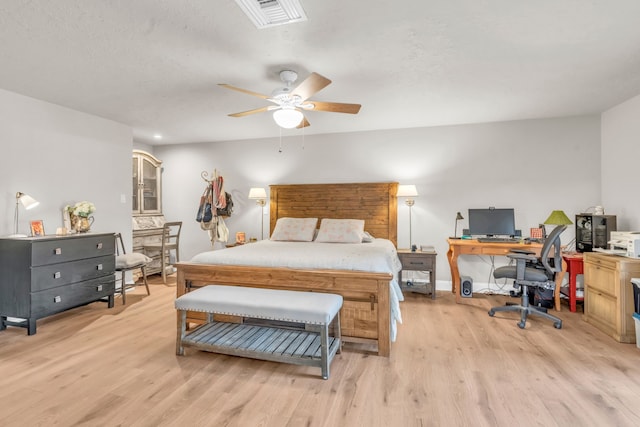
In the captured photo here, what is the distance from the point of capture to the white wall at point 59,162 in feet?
10.8

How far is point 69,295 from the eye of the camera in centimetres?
329

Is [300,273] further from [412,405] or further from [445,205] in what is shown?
[445,205]

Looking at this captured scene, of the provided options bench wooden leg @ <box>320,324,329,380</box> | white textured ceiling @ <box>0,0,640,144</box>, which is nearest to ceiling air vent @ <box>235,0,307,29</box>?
white textured ceiling @ <box>0,0,640,144</box>

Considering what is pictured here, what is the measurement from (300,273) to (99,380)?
155 centimetres

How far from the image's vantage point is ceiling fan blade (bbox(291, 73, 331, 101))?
228 centimetres

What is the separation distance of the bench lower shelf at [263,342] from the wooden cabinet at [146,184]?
3.52 meters

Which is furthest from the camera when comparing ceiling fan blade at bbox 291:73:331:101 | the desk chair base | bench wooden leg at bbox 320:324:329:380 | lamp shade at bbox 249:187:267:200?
lamp shade at bbox 249:187:267:200

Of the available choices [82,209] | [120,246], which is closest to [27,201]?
[82,209]

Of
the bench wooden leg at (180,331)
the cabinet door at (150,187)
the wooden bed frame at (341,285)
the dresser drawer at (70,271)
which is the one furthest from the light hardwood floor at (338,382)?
the cabinet door at (150,187)

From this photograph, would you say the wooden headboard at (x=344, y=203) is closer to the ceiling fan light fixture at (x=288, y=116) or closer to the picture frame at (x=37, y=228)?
the ceiling fan light fixture at (x=288, y=116)

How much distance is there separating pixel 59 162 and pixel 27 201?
0.70 metres

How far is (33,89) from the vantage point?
10.5ft

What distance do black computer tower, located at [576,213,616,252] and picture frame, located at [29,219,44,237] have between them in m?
5.93

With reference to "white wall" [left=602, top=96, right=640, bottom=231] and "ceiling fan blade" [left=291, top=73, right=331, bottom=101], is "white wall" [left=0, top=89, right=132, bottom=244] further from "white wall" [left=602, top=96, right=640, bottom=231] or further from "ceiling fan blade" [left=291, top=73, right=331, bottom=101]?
"white wall" [left=602, top=96, right=640, bottom=231]
